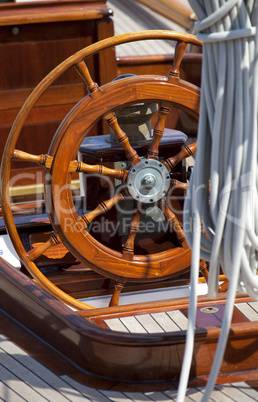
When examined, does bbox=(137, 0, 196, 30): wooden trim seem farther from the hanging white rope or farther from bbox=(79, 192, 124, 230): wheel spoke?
the hanging white rope

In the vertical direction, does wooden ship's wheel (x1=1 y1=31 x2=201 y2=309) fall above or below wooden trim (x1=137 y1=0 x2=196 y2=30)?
below

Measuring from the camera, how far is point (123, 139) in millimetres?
2012

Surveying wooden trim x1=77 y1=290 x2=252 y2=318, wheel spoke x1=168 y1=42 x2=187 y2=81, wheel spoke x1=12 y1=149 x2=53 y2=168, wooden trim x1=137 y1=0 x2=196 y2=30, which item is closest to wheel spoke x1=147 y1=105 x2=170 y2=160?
wheel spoke x1=168 y1=42 x2=187 y2=81

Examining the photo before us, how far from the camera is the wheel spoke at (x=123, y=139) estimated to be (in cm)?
Answer: 200

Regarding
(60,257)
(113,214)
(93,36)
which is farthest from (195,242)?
(93,36)

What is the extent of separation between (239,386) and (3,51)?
2.25 m

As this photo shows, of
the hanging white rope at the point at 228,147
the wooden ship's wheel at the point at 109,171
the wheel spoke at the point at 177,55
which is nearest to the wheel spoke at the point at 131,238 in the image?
the wooden ship's wheel at the point at 109,171

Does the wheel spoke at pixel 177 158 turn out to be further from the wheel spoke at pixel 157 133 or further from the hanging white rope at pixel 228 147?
the hanging white rope at pixel 228 147

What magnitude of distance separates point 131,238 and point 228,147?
102 cm

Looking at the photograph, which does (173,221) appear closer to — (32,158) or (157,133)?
(157,133)

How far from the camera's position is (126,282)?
2146 millimetres

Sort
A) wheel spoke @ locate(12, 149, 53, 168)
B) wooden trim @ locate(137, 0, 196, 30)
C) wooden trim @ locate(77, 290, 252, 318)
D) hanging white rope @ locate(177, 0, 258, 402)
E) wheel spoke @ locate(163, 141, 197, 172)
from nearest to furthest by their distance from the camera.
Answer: hanging white rope @ locate(177, 0, 258, 402) < wooden trim @ locate(77, 290, 252, 318) < wheel spoke @ locate(12, 149, 53, 168) < wheel spoke @ locate(163, 141, 197, 172) < wooden trim @ locate(137, 0, 196, 30)

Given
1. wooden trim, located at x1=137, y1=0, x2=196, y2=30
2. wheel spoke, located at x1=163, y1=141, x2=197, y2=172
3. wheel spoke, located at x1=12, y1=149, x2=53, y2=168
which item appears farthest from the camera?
wooden trim, located at x1=137, y1=0, x2=196, y2=30

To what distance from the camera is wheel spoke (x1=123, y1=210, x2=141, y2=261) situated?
210cm
